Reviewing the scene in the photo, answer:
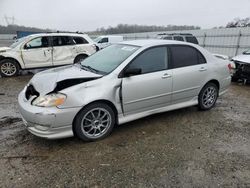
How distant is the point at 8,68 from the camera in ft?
29.9

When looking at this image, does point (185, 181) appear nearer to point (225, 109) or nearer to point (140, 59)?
point (140, 59)

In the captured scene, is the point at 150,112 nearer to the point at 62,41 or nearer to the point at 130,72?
the point at 130,72

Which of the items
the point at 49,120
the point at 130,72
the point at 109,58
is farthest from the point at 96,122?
the point at 109,58

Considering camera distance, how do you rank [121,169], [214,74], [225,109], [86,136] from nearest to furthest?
[121,169] < [86,136] < [214,74] < [225,109]

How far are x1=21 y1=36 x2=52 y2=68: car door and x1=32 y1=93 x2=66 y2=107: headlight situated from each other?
6.29m

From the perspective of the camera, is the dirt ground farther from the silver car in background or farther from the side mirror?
the side mirror

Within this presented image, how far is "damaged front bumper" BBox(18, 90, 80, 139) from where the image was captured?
3.38 meters

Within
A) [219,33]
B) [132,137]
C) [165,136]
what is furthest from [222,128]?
[219,33]

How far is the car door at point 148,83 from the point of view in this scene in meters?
4.02

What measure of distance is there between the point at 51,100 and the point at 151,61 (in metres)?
1.93

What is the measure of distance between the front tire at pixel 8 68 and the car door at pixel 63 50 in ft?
4.74

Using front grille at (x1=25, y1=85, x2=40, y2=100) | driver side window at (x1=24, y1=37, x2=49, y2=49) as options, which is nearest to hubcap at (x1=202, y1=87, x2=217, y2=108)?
front grille at (x1=25, y1=85, x2=40, y2=100)

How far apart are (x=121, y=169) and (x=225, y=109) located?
3461 mm

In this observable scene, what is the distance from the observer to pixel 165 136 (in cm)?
409
